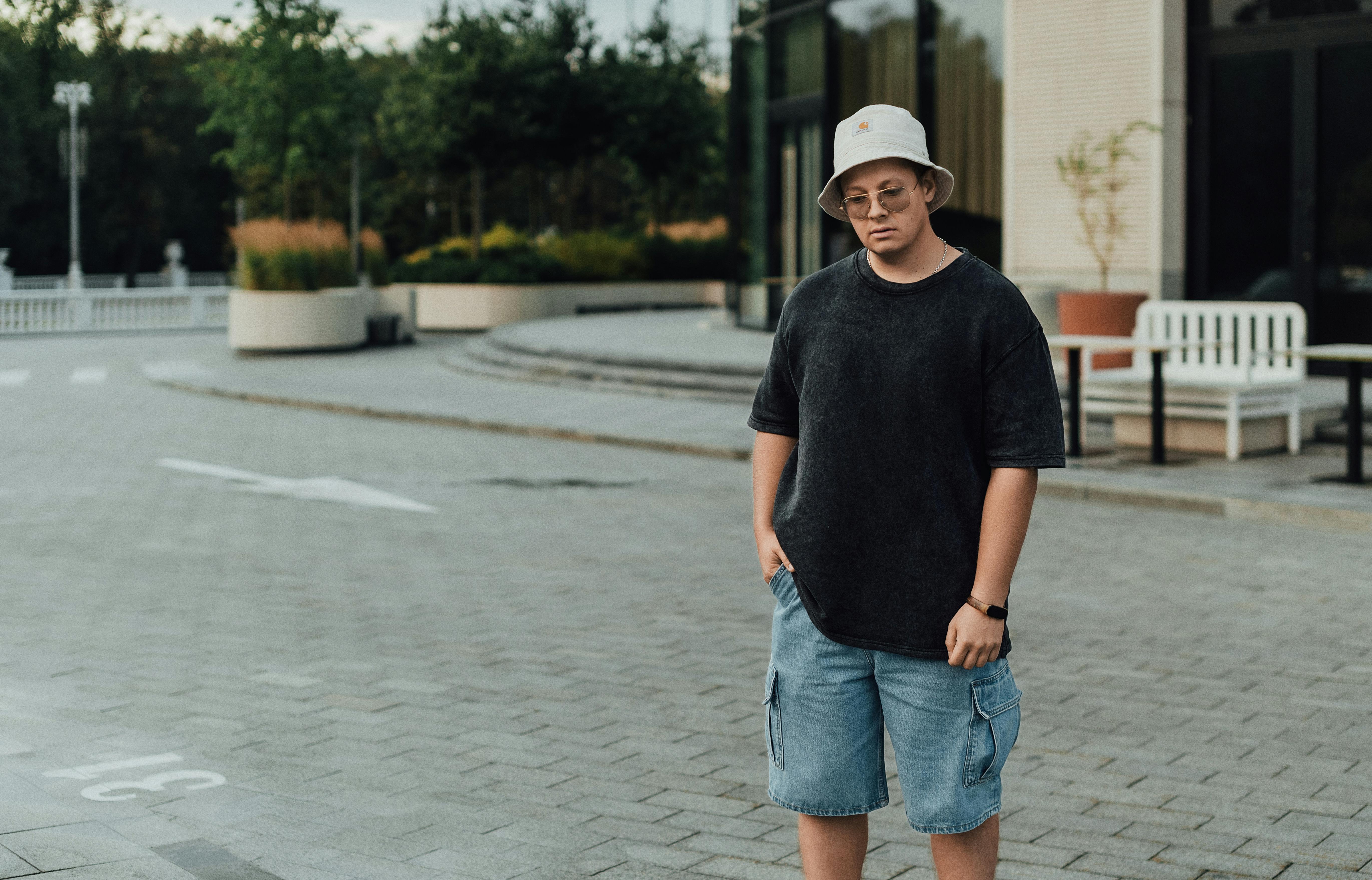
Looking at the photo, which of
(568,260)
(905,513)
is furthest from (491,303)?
(905,513)

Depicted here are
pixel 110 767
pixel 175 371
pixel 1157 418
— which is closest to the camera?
pixel 110 767

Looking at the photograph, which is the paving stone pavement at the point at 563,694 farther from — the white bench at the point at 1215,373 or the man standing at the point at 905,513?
the white bench at the point at 1215,373

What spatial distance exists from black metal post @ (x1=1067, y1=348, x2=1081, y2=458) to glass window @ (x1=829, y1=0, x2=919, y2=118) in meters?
8.92

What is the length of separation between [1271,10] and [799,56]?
7.95 m

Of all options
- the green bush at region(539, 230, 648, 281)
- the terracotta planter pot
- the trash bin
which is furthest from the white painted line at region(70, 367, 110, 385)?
the terracotta planter pot

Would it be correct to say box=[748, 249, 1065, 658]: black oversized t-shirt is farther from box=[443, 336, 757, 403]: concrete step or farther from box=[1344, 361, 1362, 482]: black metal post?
box=[443, 336, 757, 403]: concrete step

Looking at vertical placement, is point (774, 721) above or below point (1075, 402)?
below

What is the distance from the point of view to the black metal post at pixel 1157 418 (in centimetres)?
1142

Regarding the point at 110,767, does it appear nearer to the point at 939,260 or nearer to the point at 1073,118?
the point at 939,260

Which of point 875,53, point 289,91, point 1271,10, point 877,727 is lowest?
point 877,727

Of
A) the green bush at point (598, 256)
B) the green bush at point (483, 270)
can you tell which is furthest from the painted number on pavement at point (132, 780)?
the green bush at point (598, 256)

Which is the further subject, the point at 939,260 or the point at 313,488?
the point at 313,488

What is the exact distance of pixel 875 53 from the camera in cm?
2081

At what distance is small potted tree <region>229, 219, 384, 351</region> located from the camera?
2509cm
